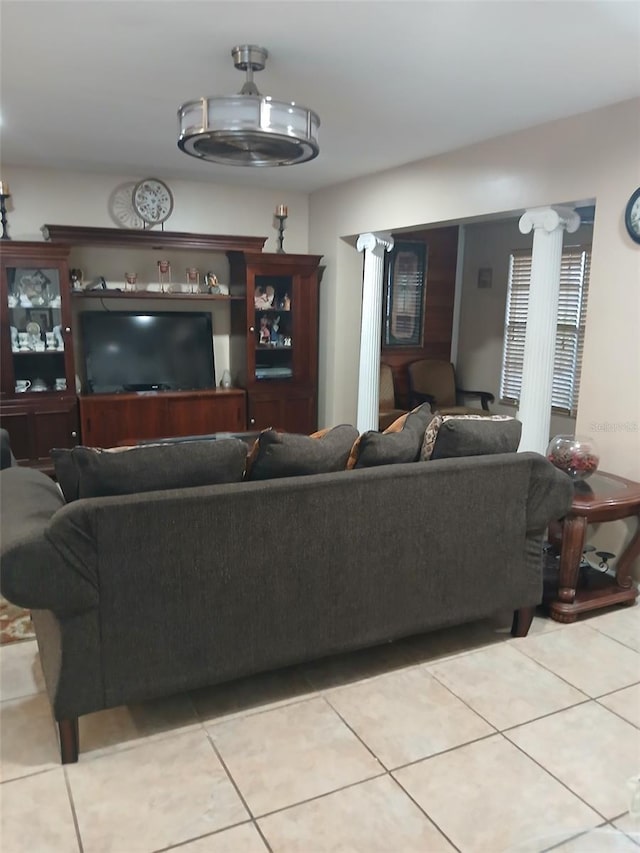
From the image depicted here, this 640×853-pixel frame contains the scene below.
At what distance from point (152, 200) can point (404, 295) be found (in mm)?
2599

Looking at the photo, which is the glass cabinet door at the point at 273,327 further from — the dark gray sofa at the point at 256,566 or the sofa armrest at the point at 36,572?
the sofa armrest at the point at 36,572

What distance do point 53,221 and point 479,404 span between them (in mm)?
4327

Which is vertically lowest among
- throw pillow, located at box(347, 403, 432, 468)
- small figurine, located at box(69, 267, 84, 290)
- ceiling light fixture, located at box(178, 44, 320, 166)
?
throw pillow, located at box(347, 403, 432, 468)

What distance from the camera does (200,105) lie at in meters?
2.41

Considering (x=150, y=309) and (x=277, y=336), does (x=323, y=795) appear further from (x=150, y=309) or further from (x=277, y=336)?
(x=150, y=309)

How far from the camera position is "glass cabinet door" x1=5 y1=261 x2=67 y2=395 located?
16.3 ft

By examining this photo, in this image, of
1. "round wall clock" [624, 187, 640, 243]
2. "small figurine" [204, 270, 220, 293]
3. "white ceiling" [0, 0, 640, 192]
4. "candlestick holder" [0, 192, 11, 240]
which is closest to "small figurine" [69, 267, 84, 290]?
"candlestick holder" [0, 192, 11, 240]

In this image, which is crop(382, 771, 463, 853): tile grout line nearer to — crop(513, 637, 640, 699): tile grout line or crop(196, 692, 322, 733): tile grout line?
crop(196, 692, 322, 733): tile grout line

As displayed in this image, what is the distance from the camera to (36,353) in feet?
16.7

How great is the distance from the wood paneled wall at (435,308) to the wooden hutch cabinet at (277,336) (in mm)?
1026

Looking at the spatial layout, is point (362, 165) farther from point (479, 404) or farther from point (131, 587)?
point (131, 587)

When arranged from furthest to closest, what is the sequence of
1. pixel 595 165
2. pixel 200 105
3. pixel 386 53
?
1. pixel 595 165
2. pixel 386 53
3. pixel 200 105

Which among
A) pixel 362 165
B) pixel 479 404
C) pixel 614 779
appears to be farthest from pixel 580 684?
pixel 479 404

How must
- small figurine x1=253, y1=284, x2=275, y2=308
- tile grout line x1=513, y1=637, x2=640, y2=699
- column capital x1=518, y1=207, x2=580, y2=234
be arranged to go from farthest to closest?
small figurine x1=253, y1=284, x2=275, y2=308
column capital x1=518, y1=207, x2=580, y2=234
tile grout line x1=513, y1=637, x2=640, y2=699
